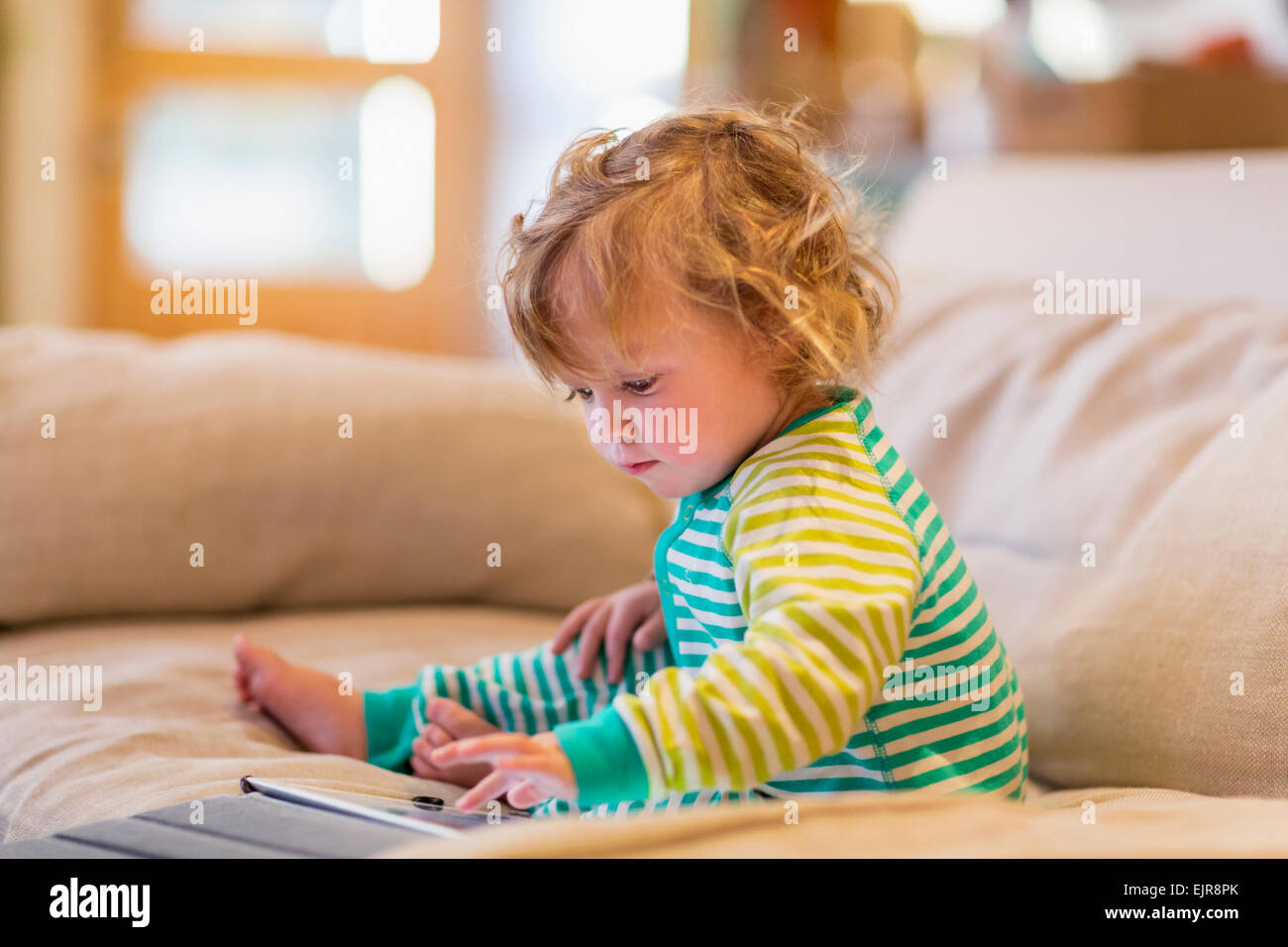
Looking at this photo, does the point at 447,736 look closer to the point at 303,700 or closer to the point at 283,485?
the point at 303,700

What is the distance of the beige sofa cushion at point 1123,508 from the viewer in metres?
0.80

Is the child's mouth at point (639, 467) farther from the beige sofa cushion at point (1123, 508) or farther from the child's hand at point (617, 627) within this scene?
the beige sofa cushion at point (1123, 508)

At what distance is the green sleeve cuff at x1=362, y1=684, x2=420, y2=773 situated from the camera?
940 millimetres

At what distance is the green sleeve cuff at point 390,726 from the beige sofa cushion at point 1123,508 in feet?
1.48

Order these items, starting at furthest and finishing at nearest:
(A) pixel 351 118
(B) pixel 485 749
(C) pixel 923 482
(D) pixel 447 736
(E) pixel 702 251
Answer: (A) pixel 351 118, (C) pixel 923 482, (D) pixel 447 736, (E) pixel 702 251, (B) pixel 485 749

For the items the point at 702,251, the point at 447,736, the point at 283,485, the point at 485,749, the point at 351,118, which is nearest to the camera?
the point at 485,749

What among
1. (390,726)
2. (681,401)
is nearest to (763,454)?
(681,401)

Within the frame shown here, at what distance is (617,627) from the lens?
3.04ft

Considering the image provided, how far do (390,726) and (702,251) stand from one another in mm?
444

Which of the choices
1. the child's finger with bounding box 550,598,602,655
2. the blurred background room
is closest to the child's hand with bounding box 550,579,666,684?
the child's finger with bounding box 550,598,602,655

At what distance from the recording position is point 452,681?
97 centimetres

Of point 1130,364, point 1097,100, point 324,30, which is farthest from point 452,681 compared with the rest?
point 324,30
